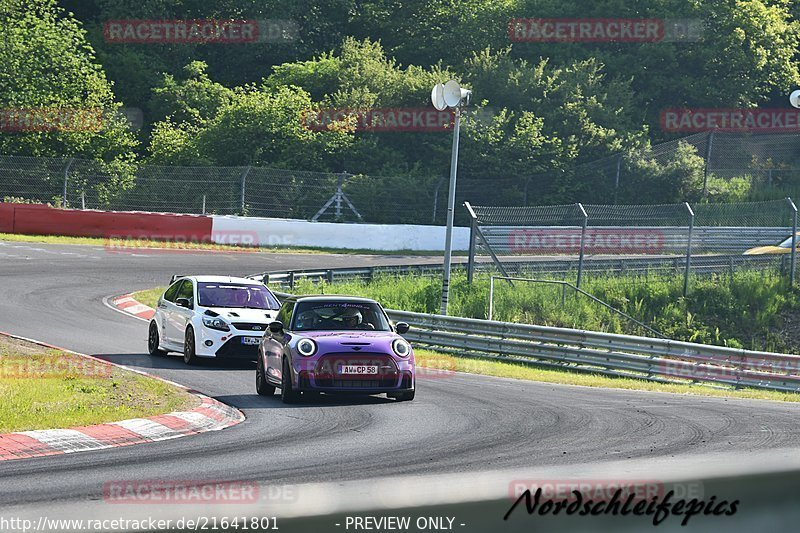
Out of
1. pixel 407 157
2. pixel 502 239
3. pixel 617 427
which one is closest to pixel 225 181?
pixel 502 239

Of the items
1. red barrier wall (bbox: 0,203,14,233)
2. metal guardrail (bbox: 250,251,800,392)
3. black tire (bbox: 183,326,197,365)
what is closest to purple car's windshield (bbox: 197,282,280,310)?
black tire (bbox: 183,326,197,365)

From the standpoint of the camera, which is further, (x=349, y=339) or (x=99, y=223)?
(x=99, y=223)

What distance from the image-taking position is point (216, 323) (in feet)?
56.1

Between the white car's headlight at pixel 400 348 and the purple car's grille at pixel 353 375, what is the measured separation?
0.18m

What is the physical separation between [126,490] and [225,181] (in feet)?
108

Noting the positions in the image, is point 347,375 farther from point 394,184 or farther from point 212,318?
point 394,184

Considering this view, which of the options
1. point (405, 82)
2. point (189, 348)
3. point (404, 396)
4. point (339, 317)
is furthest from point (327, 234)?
point (404, 396)

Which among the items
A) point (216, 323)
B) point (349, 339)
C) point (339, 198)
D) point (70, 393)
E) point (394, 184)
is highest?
point (394, 184)

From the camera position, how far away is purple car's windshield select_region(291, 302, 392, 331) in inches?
561

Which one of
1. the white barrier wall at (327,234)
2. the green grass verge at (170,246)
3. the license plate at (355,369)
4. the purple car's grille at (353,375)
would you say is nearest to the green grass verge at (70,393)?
the purple car's grille at (353,375)

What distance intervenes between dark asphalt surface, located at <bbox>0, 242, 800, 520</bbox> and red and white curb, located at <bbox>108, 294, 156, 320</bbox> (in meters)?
4.19

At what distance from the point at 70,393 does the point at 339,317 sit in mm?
3548

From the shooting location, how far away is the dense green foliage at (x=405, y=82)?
49.8m

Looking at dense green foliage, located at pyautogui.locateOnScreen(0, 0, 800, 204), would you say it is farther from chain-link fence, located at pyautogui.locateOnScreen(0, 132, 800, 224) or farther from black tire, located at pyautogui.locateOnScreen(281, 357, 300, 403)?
black tire, located at pyautogui.locateOnScreen(281, 357, 300, 403)
